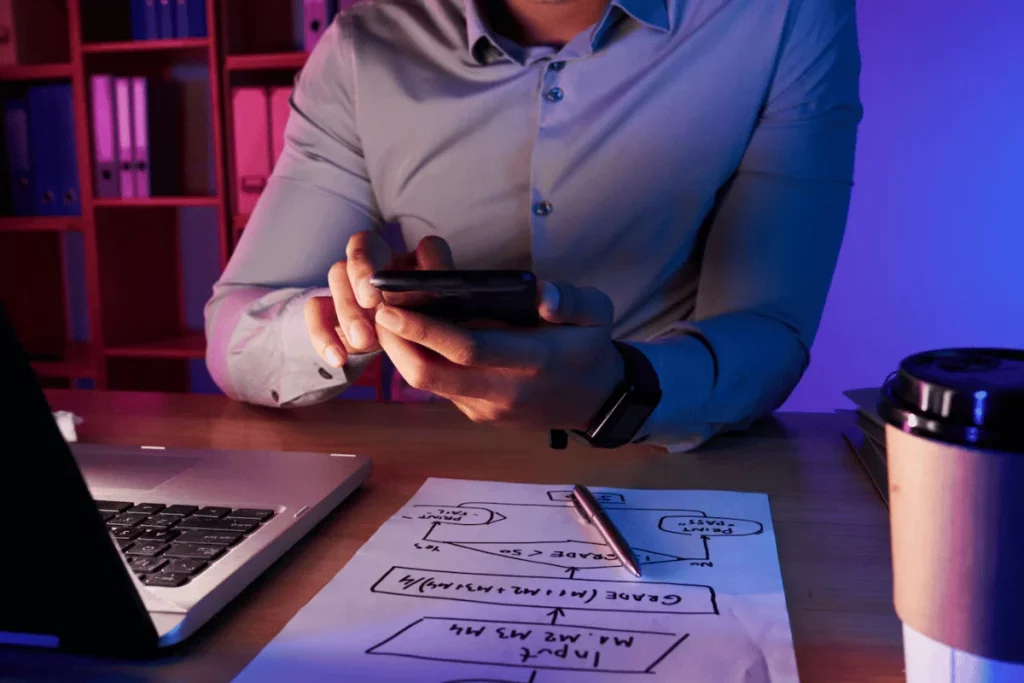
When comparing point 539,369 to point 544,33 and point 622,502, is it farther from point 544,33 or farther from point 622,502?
point 544,33

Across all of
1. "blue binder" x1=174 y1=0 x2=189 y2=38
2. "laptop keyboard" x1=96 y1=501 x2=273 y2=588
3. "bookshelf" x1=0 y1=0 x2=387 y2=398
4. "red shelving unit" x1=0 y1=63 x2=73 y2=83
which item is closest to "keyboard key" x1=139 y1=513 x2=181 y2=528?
"laptop keyboard" x1=96 y1=501 x2=273 y2=588

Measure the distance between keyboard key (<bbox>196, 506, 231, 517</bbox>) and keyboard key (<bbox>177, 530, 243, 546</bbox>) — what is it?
0.10 feet

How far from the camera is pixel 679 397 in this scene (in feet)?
2.54

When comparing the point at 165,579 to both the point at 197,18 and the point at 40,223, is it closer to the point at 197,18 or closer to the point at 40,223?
the point at 197,18

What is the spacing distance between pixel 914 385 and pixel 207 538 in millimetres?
429

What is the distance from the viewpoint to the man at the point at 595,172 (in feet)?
3.15

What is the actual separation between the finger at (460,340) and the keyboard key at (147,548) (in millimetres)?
198

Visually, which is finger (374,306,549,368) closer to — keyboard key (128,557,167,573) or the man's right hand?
the man's right hand

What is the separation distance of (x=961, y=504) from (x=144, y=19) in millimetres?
2720

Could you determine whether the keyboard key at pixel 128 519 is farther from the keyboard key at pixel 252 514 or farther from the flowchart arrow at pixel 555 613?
the flowchart arrow at pixel 555 613

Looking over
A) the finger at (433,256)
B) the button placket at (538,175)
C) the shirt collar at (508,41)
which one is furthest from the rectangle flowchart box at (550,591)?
the shirt collar at (508,41)

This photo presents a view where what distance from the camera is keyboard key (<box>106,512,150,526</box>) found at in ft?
1.79

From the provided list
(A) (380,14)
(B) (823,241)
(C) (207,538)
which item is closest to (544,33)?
(A) (380,14)

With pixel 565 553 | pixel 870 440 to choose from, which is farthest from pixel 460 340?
pixel 870 440
